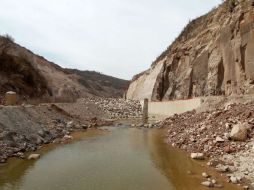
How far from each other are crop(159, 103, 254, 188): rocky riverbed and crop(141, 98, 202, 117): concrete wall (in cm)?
833

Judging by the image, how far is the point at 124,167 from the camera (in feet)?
49.0

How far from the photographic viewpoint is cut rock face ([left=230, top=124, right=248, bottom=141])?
16.1 meters

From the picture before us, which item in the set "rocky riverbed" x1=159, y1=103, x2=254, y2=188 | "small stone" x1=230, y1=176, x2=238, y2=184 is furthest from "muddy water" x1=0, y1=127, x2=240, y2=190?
"rocky riverbed" x1=159, y1=103, x2=254, y2=188

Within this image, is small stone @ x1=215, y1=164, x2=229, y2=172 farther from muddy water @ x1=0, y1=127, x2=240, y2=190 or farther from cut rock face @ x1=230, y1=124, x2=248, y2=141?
cut rock face @ x1=230, y1=124, x2=248, y2=141

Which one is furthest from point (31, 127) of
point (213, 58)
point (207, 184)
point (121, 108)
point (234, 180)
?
point (121, 108)

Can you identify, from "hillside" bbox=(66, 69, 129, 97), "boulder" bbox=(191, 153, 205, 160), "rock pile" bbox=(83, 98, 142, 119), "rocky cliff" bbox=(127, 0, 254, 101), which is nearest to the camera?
"boulder" bbox=(191, 153, 205, 160)

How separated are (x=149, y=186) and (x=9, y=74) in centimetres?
3052

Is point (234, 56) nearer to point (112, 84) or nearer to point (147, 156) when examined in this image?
point (147, 156)

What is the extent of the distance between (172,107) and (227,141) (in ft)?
68.4

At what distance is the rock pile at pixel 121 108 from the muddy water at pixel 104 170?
84.5 ft

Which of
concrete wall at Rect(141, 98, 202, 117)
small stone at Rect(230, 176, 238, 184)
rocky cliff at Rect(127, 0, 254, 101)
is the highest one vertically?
rocky cliff at Rect(127, 0, 254, 101)

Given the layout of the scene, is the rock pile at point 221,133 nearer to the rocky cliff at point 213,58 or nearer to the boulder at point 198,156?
the boulder at point 198,156

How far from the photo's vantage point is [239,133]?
53.3 ft

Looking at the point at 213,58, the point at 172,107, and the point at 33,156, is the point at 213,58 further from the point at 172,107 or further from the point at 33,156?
the point at 33,156
